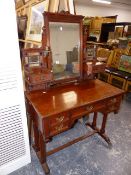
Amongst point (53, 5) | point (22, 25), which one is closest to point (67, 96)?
point (53, 5)

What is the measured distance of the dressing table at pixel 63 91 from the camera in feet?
4.21

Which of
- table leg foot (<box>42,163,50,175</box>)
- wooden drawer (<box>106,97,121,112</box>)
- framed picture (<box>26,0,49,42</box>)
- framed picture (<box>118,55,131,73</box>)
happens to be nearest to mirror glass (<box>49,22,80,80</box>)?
framed picture (<box>26,0,49,42</box>)

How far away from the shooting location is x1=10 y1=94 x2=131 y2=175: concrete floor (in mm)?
1664

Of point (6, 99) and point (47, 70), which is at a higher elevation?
point (47, 70)

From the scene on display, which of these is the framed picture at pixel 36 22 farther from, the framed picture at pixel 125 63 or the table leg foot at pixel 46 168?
the framed picture at pixel 125 63

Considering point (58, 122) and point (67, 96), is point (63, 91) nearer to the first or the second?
point (67, 96)

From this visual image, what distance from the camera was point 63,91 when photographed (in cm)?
156

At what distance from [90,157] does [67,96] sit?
94 cm

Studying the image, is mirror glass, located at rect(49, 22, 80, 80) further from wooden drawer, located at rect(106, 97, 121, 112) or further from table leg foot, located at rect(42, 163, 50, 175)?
table leg foot, located at rect(42, 163, 50, 175)

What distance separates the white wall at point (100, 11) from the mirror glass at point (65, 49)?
7.33 meters

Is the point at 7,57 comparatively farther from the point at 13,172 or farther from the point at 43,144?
the point at 13,172

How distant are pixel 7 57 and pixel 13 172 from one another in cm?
127

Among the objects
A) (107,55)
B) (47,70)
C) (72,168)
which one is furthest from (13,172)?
(107,55)

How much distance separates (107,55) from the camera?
3.88 m
